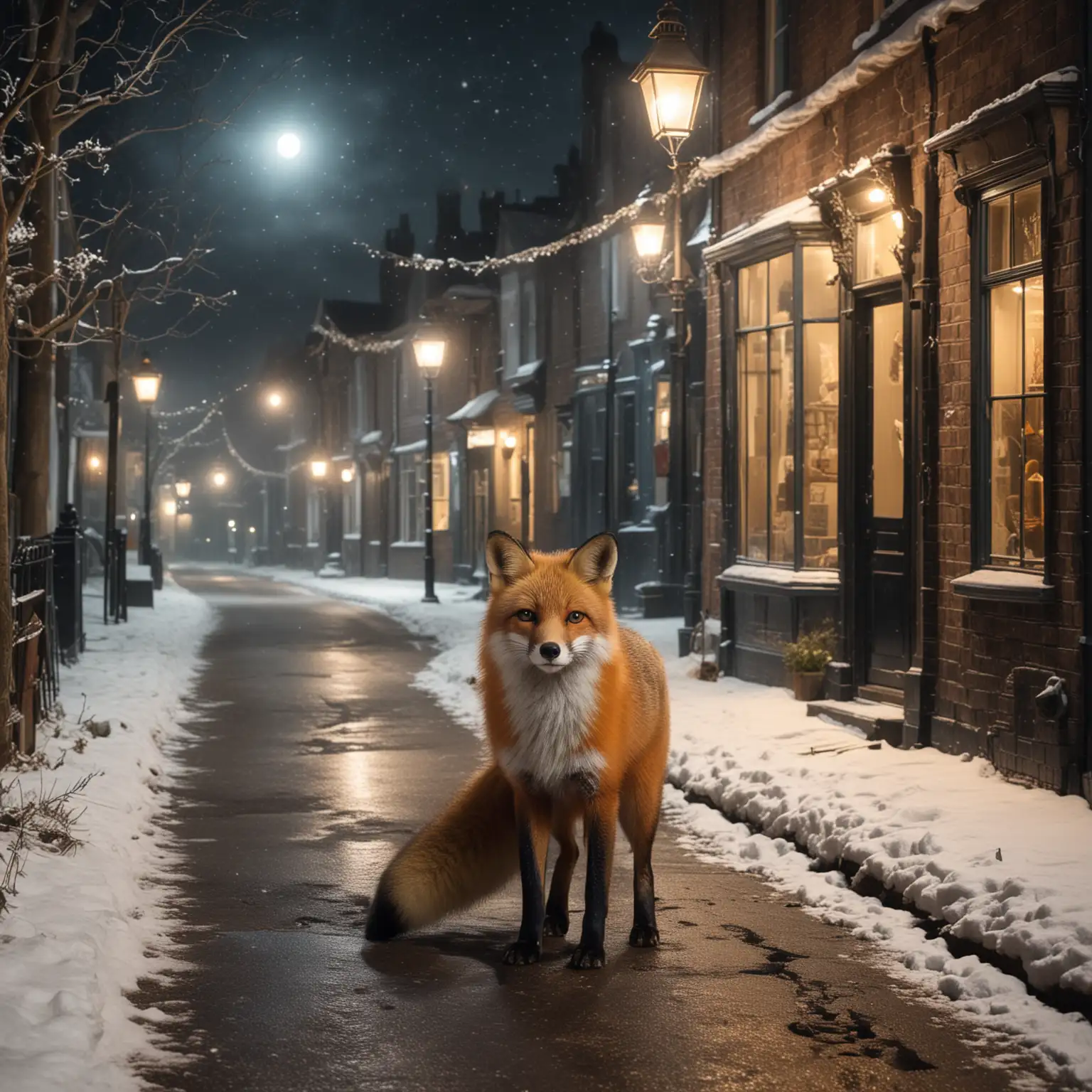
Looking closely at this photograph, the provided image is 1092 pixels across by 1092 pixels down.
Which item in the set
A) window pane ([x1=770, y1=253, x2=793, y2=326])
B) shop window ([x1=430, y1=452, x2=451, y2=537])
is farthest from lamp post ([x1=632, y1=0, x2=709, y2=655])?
shop window ([x1=430, y1=452, x2=451, y2=537])

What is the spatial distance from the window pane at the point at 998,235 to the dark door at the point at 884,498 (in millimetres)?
1979

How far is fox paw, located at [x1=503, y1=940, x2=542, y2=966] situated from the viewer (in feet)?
20.6

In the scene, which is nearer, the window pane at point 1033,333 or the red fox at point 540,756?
the red fox at point 540,756

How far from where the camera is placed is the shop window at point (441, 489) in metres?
45.0

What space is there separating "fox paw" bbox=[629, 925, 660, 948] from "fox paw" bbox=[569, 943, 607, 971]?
1.61 ft

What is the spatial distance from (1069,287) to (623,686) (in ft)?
15.5

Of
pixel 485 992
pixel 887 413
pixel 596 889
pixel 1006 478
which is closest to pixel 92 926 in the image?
pixel 485 992

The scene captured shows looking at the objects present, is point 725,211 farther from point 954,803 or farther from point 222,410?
point 222,410

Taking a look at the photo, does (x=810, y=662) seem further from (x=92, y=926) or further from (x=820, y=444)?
(x=92, y=926)

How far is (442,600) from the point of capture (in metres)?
34.8

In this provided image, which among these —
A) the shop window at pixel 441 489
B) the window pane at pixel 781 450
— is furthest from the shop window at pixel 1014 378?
the shop window at pixel 441 489

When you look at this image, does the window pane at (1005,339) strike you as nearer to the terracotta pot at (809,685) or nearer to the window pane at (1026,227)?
the window pane at (1026,227)

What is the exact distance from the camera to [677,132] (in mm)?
15617

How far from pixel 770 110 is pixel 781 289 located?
5.91ft
